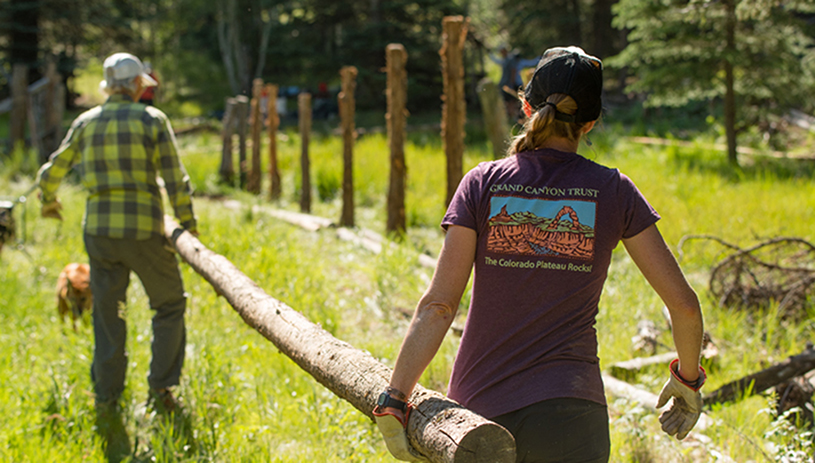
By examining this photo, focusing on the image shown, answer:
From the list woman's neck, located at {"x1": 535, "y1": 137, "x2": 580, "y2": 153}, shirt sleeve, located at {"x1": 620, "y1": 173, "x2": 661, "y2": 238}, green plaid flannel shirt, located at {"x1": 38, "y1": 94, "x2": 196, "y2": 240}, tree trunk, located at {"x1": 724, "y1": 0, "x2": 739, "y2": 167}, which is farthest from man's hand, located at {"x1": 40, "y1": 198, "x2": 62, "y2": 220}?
tree trunk, located at {"x1": 724, "y1": 0, "x2": 739, "y2": 167}

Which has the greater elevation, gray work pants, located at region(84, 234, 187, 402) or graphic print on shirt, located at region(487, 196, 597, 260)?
graphic print on shirt, located at region(487, 196, 597, 260)

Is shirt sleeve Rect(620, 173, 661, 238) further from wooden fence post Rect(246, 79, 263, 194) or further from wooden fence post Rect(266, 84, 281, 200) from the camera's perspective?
wooden fence post Rect(246, 79, 263, 194)

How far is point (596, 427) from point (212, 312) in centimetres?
431

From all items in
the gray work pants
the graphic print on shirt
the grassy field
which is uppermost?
the graphic print on shirt

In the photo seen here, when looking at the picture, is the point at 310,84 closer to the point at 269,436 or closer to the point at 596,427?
the point at 269,436

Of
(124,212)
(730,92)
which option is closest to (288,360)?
(124,212)

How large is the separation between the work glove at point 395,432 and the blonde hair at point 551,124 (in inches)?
34.5

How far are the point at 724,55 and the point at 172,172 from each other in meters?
10.8

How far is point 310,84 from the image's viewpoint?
27.6 metres

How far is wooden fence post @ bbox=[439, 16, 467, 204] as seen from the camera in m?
7.29

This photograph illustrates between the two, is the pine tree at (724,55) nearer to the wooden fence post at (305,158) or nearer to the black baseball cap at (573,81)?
the wooden fence post at (305,158)

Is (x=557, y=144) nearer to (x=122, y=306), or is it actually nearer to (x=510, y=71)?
(x=122, y=306)

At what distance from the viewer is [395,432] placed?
181cm

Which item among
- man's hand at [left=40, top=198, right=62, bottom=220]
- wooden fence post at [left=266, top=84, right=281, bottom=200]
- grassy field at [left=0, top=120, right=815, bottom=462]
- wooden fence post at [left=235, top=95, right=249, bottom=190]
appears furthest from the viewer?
wooden fence post at [left=235, top=95, right=249, bottom=190]
